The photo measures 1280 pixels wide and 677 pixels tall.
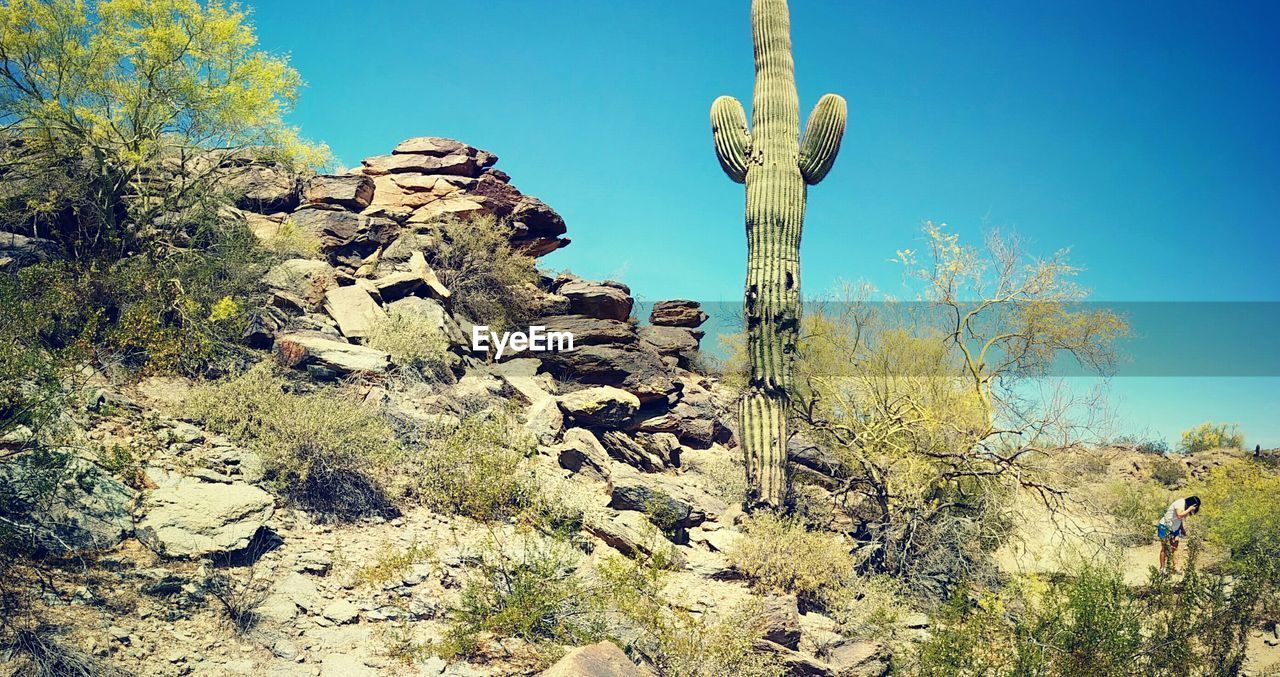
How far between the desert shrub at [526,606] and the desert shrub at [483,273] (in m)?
7.84

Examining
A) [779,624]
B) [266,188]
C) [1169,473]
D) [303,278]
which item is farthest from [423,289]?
[1169,473]

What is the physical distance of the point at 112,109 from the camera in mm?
10703

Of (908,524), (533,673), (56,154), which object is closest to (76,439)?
(533,673)

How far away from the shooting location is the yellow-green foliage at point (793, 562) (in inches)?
316

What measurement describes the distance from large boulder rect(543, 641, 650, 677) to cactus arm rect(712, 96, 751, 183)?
300 inches

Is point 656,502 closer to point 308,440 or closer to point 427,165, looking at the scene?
point 308,440

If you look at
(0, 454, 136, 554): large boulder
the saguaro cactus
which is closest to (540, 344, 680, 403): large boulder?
the saguaro cactus

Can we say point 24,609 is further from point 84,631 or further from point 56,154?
point 56,154

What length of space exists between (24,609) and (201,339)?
4.81 metres

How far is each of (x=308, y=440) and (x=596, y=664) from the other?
14.2 ft

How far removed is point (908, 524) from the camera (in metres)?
8.95

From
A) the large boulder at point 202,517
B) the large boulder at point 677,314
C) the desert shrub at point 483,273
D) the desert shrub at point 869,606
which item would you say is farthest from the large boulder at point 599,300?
the large boulder at point 202,517

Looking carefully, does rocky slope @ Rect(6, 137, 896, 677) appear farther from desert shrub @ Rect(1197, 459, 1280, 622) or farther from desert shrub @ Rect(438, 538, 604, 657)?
desert shrub @ Rect(1197, 459, 1280, 622)

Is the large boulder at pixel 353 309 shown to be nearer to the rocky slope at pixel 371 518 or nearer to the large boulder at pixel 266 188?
the rocky slope at pixel 371 518
